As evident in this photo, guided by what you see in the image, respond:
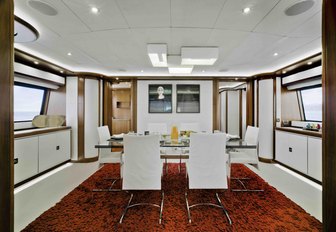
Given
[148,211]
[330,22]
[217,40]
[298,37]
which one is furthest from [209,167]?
[298,37]

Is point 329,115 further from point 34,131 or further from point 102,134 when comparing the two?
point 34,131

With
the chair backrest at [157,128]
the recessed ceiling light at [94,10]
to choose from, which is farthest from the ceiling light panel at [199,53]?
the chair backrest at [157,128]

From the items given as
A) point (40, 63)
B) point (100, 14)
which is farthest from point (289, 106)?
point (40, 63)

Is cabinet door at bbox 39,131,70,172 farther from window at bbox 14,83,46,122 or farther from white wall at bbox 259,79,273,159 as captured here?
white wall at bbox 259,79,273,159

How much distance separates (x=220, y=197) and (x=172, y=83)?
12.1 ft

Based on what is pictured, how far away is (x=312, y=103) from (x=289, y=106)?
1.73ft

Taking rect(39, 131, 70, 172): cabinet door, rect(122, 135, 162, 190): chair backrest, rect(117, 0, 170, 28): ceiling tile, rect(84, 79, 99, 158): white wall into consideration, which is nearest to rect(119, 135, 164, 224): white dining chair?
rect(122, 135, 162, 190): chair backrest

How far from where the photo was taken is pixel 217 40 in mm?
2732

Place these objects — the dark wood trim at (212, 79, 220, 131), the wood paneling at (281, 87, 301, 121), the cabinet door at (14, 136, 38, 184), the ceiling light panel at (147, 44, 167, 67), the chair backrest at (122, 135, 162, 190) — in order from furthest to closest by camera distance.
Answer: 1. the dark wood trim at (212, 79, 220, 131)
2. the wood paneling at (281, 87, 301, 121)
3. the cabinet door at (14, 136, 38, 184)
4. the ceiling light panel at (147, 44, 167, 67)
5. the chair backrest at (122, 135, 162, 190)

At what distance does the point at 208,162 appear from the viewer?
2.14 m

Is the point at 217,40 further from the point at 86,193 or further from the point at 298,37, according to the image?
the point at 86,193

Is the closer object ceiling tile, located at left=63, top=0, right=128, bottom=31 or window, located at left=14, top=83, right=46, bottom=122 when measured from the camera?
ceiling tile, located at left=63, top=0, right=128, bottom=31

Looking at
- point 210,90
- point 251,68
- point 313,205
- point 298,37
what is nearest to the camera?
point 313,205

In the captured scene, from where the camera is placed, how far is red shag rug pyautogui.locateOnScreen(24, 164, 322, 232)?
6.41 ft
